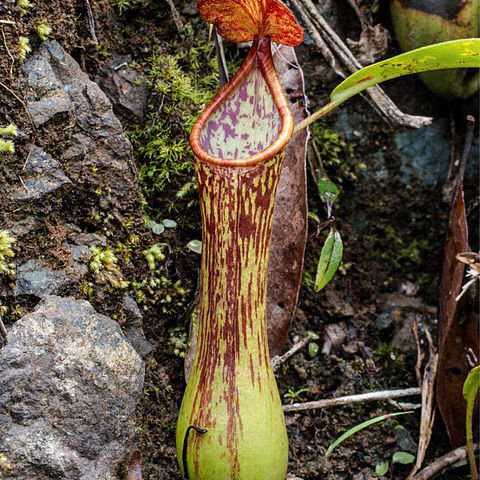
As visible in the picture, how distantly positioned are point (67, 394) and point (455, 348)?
131cm

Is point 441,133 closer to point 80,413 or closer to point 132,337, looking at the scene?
point 132,337

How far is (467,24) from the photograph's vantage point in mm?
2021

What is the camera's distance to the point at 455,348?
1965 mm

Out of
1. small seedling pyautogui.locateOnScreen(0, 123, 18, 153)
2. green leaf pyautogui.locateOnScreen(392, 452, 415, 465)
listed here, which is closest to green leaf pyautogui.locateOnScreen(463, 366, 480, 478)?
green leaf pyautogui.locateOnScreen(392, 452, 415, 465)

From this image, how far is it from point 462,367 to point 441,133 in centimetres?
94

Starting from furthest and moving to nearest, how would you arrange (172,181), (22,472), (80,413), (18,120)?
(172,181) < (18,120) < (80,413) < (22,472)

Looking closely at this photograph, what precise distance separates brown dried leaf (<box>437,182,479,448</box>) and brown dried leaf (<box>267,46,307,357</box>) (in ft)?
1.80

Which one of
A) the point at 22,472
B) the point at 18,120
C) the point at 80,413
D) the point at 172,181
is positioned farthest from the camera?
the point at 172,181

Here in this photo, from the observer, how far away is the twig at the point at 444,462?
1836 millimetres

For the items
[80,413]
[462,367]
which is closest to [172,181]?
[80,413]

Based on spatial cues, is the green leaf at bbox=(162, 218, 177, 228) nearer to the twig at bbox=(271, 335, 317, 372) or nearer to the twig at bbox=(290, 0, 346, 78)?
the twig at bbox=(271, 335, 317, 372)

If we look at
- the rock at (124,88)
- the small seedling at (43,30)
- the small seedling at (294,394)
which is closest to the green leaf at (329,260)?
the small seedling at (294,394)

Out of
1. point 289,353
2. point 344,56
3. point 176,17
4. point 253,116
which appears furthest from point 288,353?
point 176,17

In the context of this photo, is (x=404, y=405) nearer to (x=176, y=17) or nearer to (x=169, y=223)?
(x=169, y=223)
